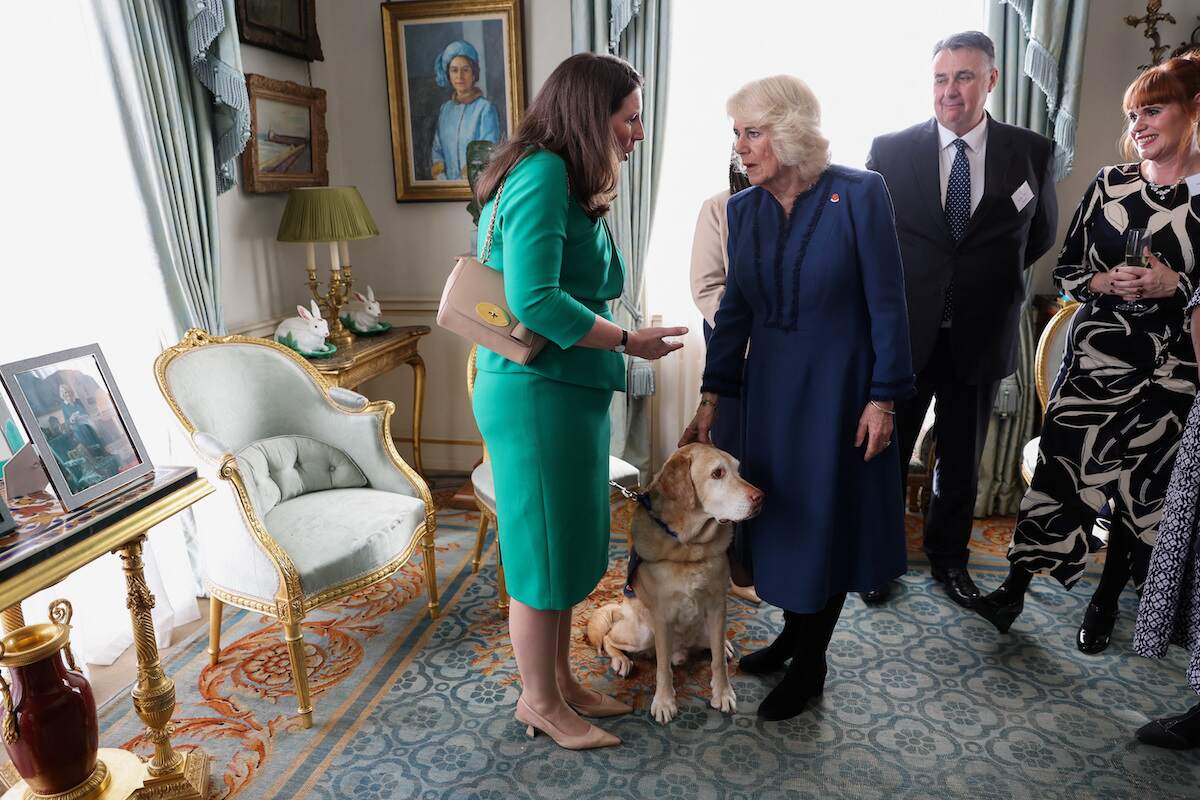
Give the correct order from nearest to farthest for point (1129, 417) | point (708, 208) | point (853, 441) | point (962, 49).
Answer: point (853, 441) < point (1129, 417) < point (962, 49) < point (708, 208)

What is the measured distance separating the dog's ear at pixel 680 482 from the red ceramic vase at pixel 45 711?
139 cm

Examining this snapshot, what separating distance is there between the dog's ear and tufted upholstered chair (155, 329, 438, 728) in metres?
0.95

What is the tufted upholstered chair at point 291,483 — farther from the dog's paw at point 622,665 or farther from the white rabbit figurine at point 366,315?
the white rabbit figurine at point 366,315

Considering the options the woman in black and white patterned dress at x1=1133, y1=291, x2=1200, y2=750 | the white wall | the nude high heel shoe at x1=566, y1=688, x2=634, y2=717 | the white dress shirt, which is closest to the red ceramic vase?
the nude high heel shoe at x1=566, y1=688, x2=634, y2=717

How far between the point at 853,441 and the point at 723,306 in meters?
0.48

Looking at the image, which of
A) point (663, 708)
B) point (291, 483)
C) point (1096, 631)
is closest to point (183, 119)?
point (291, 483)

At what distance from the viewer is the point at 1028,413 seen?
3.59 m

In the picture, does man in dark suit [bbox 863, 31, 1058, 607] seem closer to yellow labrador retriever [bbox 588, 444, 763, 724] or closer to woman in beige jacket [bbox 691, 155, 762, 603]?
woman in beige jacket [bbox 691, 155, 762, 603]

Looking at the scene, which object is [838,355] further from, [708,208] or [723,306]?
[708,208]

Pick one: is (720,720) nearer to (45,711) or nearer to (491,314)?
(491,314)

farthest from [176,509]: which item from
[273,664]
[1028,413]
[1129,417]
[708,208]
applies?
[1028,413]

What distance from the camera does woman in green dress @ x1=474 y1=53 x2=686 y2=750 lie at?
1649 millimetres

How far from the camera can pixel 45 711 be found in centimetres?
160

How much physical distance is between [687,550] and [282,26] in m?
2.96
